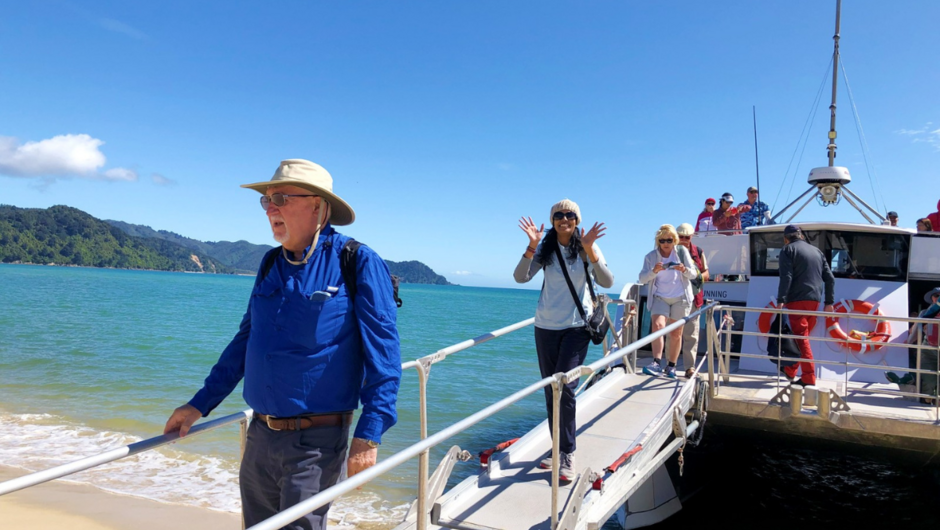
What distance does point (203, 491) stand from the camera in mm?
7773

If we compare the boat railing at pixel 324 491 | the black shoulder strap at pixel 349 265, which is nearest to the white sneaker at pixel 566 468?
the boat railing at pixel 324 491

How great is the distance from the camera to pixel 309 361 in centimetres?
219

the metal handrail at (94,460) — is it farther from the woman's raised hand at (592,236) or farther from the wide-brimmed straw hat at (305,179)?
the woman's raised hand at (592,236)

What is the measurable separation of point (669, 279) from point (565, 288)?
3.10 metres

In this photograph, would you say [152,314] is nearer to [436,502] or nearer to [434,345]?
[434,345]

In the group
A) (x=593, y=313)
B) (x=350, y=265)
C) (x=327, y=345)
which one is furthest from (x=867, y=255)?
(x=327, y=345)

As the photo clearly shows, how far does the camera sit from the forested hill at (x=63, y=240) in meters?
153

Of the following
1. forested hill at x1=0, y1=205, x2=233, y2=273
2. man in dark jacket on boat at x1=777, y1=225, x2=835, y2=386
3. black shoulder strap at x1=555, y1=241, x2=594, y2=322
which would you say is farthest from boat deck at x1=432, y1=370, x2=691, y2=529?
forested hill at x1=0, y1=205, x2=233, y2=273

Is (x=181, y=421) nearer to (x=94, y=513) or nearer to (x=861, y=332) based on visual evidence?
(x=94, y=513)

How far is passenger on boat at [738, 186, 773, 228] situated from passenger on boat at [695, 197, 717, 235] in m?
0.59

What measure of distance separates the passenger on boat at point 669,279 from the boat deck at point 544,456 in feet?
2.34

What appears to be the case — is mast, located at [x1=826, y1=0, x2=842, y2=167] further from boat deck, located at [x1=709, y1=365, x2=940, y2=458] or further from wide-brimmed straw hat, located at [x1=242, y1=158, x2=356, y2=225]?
wide-brimmed straw hat, located at [x1=242, y1=158, x2=356, y2=225]

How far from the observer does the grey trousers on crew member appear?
2.15 metres

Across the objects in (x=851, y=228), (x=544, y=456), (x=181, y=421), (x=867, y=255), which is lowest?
(x=544, y=456)
